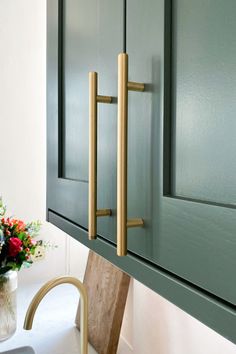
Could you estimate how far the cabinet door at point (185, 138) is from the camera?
29 cm

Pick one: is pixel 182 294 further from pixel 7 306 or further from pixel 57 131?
pixel 7 306

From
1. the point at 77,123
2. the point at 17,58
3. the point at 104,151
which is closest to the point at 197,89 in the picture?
the point at 104,151

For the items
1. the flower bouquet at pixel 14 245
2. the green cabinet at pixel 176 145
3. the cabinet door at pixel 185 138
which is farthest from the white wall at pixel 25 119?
the cabinet door at pixel 185 138

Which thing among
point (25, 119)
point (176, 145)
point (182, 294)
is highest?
point (25, 119)

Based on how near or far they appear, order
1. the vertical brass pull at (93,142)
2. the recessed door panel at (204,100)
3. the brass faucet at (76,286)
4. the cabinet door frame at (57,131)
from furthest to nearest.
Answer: the brass faucet at (76,286) < the cabinet door frame at (57,131) < the vertical brass pull at (93,142) < the recessed door panel at (204,100)

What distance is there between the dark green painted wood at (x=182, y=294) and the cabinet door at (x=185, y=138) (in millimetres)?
11

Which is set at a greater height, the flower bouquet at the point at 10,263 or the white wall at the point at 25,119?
the white wall at the point at 25,119

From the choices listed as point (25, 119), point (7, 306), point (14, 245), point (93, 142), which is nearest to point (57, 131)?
point (93, 142)

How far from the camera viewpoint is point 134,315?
38.2 inches

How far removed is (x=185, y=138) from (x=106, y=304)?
0.78 metres

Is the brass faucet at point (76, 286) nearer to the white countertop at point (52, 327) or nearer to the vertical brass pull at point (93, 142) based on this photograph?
the white countertop at point (52, 327)

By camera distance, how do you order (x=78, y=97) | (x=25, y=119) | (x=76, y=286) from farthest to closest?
(x=25, y=119) → (x=76, y=286) → (x=78, y=97)

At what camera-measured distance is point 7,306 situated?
103 centimetres

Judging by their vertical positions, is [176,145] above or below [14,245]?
above
